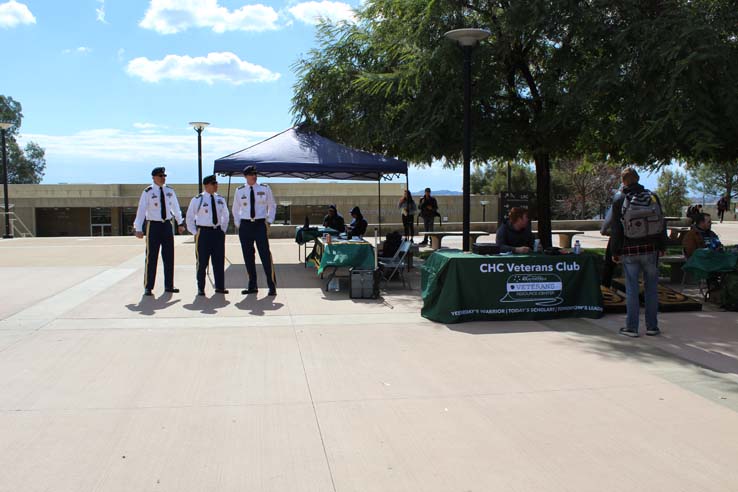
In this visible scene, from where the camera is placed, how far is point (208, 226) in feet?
31.7

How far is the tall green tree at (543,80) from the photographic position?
9.27 metres

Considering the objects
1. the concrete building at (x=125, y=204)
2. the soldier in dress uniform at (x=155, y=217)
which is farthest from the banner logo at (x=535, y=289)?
the concrete building at (x=125, y=204)

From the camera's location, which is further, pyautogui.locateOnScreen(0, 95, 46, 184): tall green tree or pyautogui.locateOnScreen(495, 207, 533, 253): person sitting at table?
pyautogui.locateOnScreen(0, 95, 46, 184): tall green tree

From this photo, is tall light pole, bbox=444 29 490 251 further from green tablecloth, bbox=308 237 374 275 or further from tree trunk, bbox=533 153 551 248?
tree trunk, bbox=533 153 551 248

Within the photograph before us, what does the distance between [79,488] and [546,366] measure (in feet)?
13.5

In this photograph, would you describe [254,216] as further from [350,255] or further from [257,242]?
[350,255]

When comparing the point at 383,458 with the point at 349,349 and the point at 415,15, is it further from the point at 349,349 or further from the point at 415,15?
the point at 415,15

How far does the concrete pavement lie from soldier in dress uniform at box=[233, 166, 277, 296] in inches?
57.3

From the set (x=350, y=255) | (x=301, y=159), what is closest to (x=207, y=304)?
(x=350, y=255)

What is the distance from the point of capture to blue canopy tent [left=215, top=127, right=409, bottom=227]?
12.9 meters

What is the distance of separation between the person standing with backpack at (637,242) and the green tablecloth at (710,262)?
2455mm

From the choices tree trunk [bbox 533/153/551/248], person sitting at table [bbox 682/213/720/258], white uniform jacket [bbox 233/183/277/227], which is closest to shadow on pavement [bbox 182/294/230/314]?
white uniform jacket [bbox 233/183/277/227]

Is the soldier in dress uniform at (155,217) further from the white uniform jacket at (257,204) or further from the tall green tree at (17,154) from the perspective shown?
the tall green tree at (17,154)

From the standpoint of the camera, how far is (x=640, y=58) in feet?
31.7
